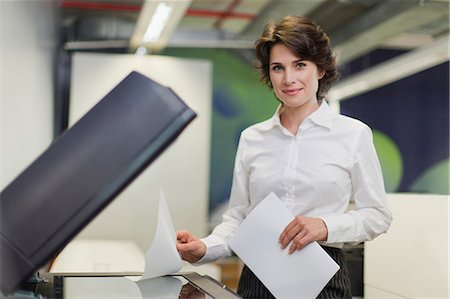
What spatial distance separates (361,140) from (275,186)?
20 centimetres

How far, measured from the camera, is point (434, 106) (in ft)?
14.8

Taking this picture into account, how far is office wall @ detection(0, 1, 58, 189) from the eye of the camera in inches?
89.1

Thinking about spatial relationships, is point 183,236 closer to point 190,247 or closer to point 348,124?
point 190,247

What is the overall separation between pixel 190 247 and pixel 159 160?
3303 millimetres

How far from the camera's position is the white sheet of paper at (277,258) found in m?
1.21

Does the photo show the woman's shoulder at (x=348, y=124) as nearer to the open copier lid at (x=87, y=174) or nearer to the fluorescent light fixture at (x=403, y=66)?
the open copier lid at (x=87, y=174)

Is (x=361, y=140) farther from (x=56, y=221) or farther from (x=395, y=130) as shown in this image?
(x=395, y=130)

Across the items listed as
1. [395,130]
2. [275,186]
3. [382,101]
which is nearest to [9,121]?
[275,186]

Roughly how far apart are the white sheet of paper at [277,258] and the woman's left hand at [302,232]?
0.01 meters

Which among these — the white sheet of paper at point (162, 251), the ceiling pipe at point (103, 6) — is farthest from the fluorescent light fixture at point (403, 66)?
the white sheet of paper at point (162, 251)

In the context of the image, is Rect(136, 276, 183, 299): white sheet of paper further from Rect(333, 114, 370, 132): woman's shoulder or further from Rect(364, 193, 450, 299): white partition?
Rect(364, 193, 450, 299): white partition

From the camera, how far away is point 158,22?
4.11 m

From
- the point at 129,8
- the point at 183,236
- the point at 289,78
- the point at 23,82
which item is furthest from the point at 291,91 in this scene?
the point at 129,8

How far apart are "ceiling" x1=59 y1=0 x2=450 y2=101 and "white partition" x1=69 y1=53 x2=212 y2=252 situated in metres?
0.48
